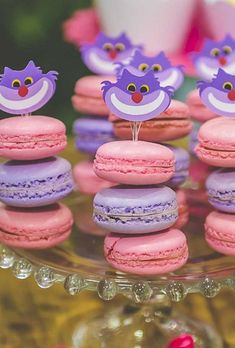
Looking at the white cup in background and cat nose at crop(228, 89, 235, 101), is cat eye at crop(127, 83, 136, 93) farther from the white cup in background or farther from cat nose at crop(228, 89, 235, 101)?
the white cup in background

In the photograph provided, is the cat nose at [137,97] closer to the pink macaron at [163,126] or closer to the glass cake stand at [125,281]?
the pink macaron at [163,126]

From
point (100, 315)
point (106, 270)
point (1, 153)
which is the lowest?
point (100, 315)

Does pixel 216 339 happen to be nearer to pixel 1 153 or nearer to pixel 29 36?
pixel 1 153

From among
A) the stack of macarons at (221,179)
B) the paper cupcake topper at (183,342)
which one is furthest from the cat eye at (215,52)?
the paper cupcake topper at (183,342)

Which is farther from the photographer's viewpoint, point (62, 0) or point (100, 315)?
point (62, 0)

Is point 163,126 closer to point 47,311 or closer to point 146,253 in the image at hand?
point 146,253

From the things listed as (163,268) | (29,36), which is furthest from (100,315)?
→ (29,36)
